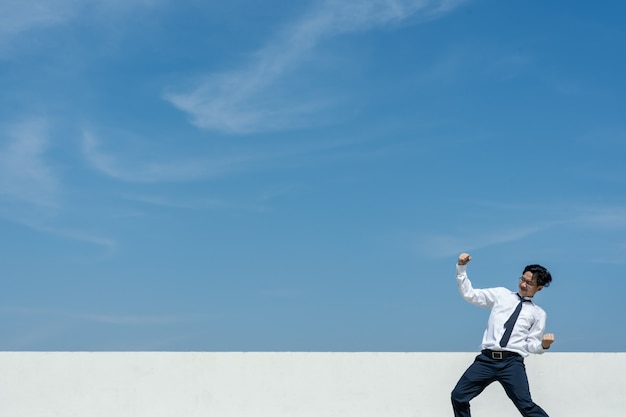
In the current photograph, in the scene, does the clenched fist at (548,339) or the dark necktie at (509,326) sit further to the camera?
the dark necktie at (509,326)

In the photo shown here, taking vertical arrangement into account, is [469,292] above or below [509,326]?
Answer: above

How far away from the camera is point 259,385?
9.33m

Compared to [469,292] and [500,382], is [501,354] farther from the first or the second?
[469,292]

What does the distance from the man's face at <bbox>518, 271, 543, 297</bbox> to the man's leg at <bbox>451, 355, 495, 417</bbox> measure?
0.58m

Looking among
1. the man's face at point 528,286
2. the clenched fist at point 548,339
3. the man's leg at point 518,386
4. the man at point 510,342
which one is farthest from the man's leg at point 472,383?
the man's face at point 528,286

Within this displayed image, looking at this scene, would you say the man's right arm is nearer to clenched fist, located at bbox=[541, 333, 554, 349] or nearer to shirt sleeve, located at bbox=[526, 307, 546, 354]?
shirt sleeve, located at bbox=[526, 307, 546, 354]

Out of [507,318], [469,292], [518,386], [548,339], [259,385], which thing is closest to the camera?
[548,339]

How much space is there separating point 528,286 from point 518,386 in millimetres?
747

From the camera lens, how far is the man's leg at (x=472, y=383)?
6.70 meters

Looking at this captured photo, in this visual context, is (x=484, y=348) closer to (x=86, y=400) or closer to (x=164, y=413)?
(x=164, y=413)

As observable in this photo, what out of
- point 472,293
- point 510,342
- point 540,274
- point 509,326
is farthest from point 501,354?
point 540,274

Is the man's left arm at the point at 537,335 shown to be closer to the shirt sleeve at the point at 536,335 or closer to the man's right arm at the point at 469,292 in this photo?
the shirt sleeve at the point at 536,335

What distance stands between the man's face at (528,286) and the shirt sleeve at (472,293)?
0.72 ft

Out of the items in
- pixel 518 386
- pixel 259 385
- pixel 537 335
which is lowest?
pixel 518 386
